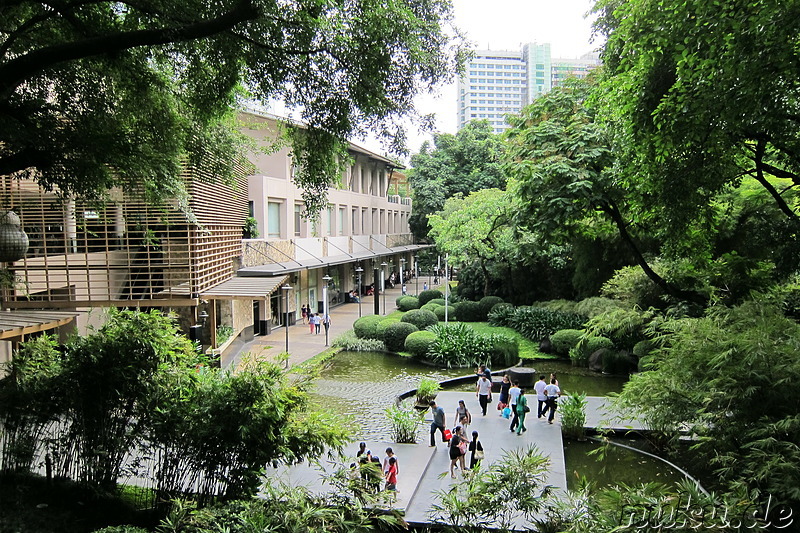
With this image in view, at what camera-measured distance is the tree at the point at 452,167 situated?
1944 inches

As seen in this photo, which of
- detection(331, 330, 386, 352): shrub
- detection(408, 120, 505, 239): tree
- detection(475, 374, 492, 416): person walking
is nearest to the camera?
detection(475, 374, 492, 416): person walking

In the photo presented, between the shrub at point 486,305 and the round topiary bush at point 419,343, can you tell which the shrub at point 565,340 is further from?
the shrub at point 486,305

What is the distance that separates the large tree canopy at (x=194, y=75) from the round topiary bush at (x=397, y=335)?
15241 millimetres

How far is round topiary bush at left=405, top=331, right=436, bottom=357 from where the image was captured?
2336cm

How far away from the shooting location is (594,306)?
2519cm

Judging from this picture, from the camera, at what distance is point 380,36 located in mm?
8117

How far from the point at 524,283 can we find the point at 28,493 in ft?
92.2

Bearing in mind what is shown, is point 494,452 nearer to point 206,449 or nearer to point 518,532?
point 518,532

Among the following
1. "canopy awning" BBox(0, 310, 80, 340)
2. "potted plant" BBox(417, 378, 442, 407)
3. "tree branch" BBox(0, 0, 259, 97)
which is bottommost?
"potted plant" BBox(417, 378, 442, 407)

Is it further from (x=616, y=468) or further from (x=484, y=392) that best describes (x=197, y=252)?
(x=616, y=468)

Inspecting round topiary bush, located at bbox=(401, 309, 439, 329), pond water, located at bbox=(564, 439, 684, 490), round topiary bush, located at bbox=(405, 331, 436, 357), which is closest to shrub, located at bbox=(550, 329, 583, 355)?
round topiary bush, located at bbox=(405, 331, 436, 357)

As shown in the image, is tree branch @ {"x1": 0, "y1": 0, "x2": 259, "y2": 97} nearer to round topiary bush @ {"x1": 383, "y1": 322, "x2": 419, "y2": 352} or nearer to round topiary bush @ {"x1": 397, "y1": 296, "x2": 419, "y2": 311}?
→ round topiary bush @ {"x1": 383, "y1": 322, "x2": 419, "y2": 352}

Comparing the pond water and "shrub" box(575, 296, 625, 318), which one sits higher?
"shrub" box(575, 296, 625, 318)

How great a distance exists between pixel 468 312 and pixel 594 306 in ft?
27.7
